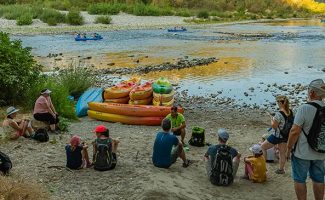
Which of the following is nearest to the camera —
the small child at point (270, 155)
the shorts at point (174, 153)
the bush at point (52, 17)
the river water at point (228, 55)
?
the shorts at point (174, 153)

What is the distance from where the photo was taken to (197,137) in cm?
1127

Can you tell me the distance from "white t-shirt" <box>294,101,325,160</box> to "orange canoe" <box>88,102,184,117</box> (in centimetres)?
686

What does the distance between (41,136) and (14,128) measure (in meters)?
0.58

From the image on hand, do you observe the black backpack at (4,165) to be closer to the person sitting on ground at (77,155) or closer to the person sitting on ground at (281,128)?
the person sitting on ground at (77,155)

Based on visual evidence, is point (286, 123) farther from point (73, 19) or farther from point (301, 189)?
point (73, 19)

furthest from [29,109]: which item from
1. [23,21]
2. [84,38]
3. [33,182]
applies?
[23,21]

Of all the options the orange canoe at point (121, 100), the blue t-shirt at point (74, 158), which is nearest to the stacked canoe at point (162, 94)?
the orange canoe at point (121, 100)

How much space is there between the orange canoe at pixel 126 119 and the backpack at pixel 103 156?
16.2ft

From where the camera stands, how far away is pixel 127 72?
80.5 ft

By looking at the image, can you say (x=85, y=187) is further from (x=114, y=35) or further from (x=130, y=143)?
(x=114, y=35)

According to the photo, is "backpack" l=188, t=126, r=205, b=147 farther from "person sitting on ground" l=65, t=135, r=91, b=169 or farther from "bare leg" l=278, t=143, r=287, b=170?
"person sitting on ground" l=65, t=135, r=91, b=169

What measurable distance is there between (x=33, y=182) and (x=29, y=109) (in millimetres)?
6624

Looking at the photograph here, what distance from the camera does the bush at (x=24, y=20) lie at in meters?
54.1

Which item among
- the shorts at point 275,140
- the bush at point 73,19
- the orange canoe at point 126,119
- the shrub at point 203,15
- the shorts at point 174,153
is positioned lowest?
the shrub at point 203,15
